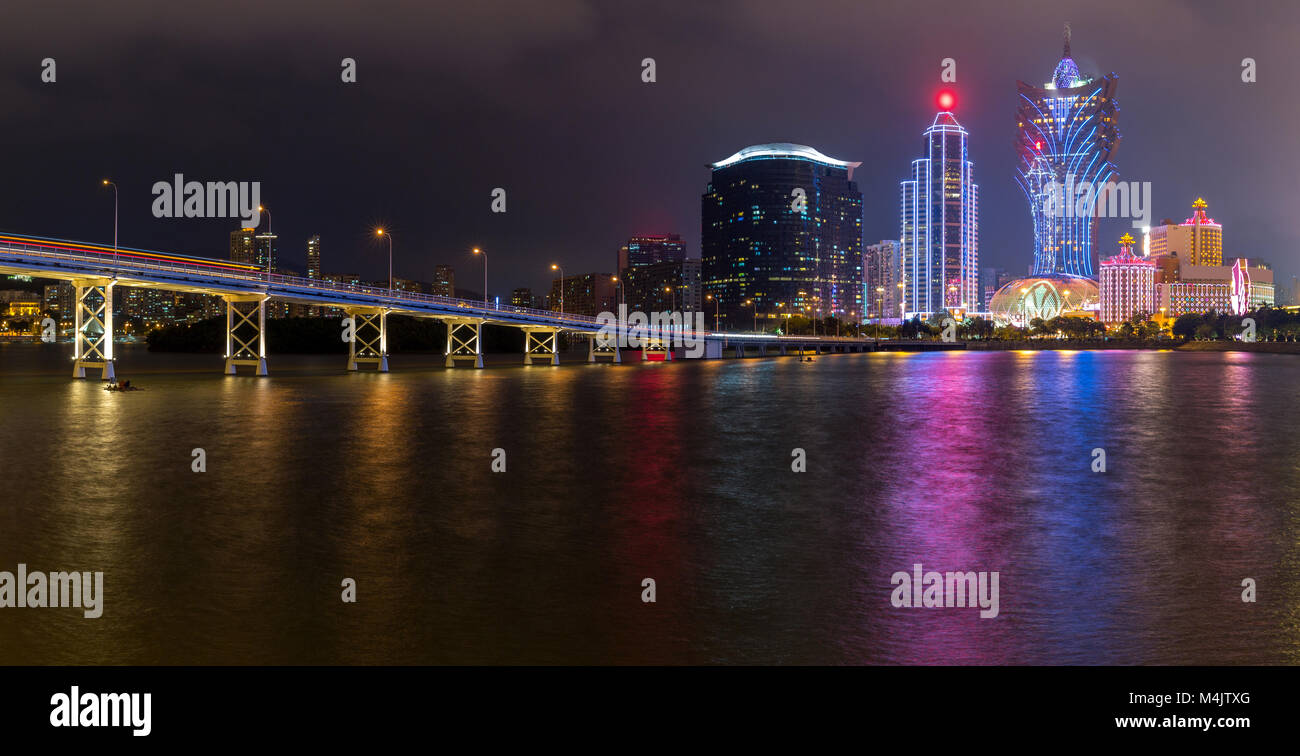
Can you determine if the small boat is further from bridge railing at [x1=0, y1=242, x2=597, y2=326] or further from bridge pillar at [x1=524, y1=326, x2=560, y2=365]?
bridge pillar at [x1=524, y1=326, x2=560, y2=365]

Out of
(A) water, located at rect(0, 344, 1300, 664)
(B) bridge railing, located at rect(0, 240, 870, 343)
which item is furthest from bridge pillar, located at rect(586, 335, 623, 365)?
(A) water, located at rect(0, 344, 1300, 664)

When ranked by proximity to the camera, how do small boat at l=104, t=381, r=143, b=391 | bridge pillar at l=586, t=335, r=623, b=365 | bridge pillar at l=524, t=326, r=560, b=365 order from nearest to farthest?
small boat at l=104, t=381, r=143, b=391 < bridge pillar at l=524, t=326, r=560, b=365 < bridge pillar at l=586, t=335, r=623, b=365

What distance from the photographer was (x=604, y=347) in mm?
140375

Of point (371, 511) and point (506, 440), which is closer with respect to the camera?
point (371, 511)

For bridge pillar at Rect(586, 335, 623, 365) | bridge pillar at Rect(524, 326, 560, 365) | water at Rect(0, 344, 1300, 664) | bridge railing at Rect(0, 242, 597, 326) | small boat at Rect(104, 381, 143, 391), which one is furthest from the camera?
bridge pillar at Rect(586, 335, 623, 365)

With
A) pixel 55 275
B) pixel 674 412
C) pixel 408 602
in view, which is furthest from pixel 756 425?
pixel 55 275

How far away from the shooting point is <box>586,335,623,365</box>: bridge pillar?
12862 cm

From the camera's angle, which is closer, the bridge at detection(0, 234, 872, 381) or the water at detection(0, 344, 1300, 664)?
the water at detection(0, 344, 1300, 664)

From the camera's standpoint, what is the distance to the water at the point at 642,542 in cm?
817

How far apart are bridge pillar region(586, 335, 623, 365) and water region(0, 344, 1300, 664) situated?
9836 centimetres

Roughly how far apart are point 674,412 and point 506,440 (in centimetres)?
1246

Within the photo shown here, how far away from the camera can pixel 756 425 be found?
107ft
